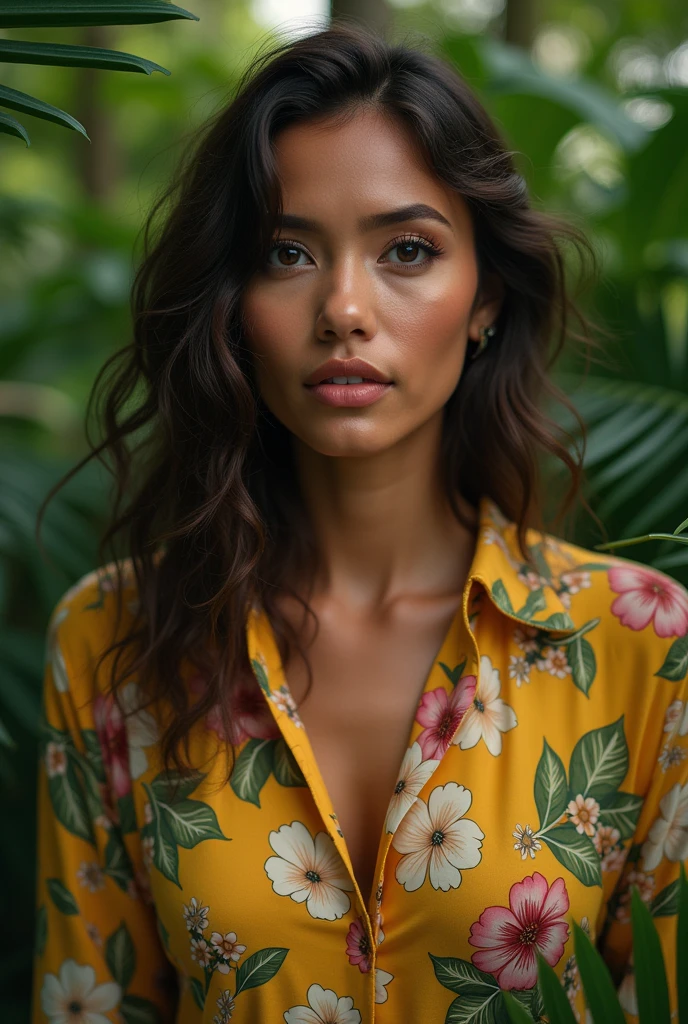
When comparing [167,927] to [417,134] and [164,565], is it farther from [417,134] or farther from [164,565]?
[417,134]

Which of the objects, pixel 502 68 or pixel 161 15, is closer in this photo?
pixel 161 15

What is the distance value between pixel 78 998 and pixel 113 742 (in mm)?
351

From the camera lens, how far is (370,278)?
1.14m

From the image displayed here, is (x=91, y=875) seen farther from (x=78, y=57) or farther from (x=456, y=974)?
(x=78, y=57)

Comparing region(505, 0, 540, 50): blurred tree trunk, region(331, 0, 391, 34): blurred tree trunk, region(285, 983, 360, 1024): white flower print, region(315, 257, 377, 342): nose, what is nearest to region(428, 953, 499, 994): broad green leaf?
region(285, 983, 360, 1024): white flower print

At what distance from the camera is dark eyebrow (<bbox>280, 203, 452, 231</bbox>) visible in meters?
1.12

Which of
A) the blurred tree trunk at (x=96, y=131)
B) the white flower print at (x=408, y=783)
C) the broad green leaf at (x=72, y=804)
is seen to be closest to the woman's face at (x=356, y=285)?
the white flower print at (x=408, y=783)

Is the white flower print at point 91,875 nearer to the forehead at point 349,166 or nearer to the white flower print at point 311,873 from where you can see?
the white flower print at point 311,873

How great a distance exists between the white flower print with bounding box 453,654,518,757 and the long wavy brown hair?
0.21 m

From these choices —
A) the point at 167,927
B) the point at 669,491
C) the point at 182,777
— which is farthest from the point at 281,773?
the point at 669,491

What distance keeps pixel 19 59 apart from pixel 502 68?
4.86 feet

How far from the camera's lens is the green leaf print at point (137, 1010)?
4.49 ft

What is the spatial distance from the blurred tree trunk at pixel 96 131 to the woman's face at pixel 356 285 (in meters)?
3.52

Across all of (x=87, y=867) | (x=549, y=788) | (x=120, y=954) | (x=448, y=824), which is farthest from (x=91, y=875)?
(x=549, y=788)
